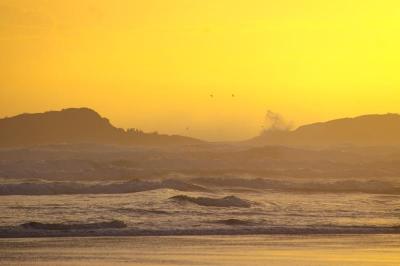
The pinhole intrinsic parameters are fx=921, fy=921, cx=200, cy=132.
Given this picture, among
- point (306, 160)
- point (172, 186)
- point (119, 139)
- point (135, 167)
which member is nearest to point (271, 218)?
point (172, 186)

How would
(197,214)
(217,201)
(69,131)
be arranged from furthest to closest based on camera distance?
(69,131) → (217,201) → (197,214)

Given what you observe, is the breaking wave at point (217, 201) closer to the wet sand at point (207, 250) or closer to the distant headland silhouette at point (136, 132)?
the wet sand at point (207, 250)

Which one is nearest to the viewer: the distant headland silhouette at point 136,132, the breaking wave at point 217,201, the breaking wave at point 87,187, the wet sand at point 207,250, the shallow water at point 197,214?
the wet sand at point 207,250

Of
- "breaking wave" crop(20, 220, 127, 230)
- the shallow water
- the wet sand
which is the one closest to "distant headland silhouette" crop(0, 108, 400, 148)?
the shallow water

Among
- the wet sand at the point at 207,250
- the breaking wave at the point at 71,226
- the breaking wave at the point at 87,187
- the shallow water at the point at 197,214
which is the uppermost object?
the breaking wave at the point at 87,187

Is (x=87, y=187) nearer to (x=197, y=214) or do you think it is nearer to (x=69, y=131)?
(x=197, y=214)

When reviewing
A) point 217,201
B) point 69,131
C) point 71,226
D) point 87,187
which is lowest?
point 71,226

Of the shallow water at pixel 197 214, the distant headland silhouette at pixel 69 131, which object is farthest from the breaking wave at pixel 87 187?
the distant headland silhouette at pixel 69 131

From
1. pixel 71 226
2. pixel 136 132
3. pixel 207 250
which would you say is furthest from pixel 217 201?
pixel 136 132

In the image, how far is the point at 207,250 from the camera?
17531mm

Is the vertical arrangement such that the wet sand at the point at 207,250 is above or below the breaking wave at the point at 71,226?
below

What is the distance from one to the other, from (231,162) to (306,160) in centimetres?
438

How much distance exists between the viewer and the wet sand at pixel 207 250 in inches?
635

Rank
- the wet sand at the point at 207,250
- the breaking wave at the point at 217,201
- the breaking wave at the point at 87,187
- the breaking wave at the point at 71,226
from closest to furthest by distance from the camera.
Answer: the wet sand at the point at 207,250 → the breaking wave at the point at 71,226 → the breaking wave at the point at 217,201 → the breaking wave at the point at 87,187
